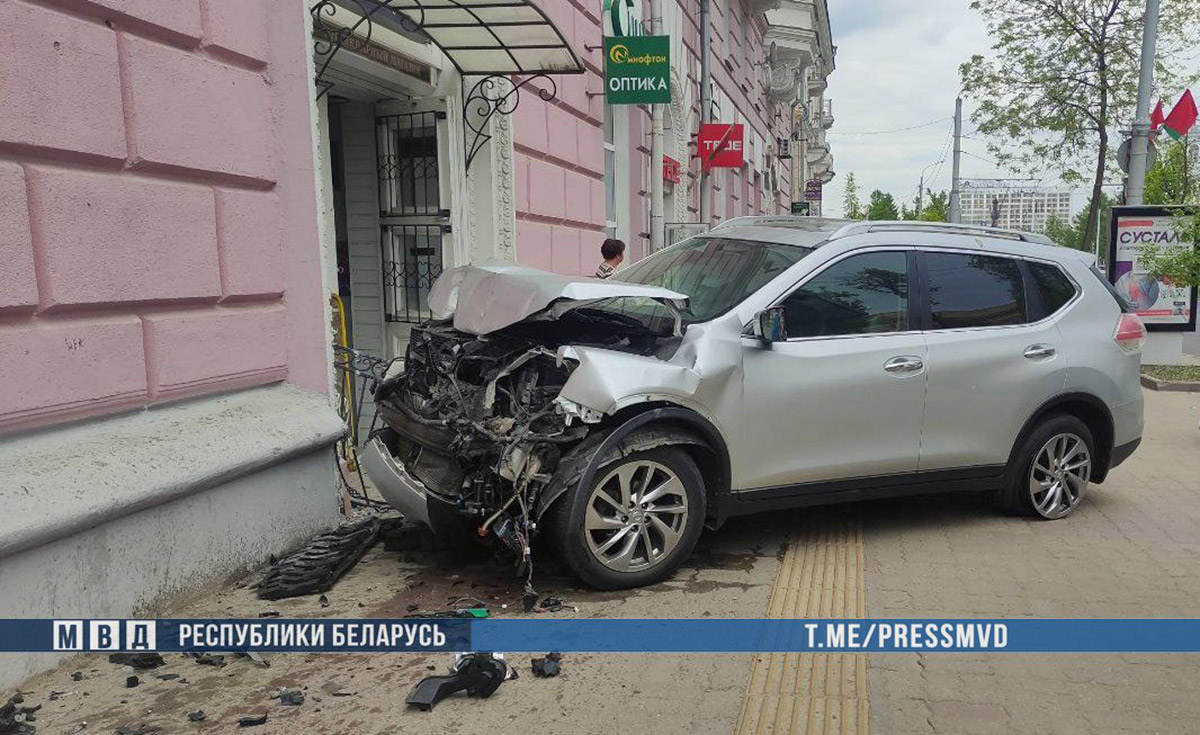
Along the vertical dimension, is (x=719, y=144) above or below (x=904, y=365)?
above

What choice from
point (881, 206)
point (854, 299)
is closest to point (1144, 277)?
point (854, 299)

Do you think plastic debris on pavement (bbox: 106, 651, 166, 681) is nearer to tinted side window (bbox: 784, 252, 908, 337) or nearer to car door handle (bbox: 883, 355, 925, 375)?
tinted side window (bbox: 784, 252, 908, 337)

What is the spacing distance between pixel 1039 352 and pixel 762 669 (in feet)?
9.69

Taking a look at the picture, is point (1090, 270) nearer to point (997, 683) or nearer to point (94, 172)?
point (997, 683)

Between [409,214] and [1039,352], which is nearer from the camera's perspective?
[1039,352]

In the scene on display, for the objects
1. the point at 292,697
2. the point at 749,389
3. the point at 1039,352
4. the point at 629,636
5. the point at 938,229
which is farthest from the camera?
the point at 938,229

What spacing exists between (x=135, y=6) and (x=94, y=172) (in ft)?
2.56

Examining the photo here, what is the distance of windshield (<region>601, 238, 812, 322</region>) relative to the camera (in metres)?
4.98

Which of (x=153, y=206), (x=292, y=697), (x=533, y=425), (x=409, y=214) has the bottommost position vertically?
(x=292, y=697)

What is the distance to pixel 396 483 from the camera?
466 cm

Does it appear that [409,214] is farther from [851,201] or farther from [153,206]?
[851,201]

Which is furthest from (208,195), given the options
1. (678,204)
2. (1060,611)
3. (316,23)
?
(678,204)

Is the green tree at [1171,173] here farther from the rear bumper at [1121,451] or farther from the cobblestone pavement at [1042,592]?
→ the cobblestone pavement at [1042,592]

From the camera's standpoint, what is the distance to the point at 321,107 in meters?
6.95
